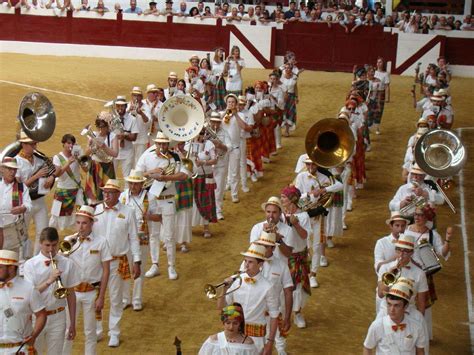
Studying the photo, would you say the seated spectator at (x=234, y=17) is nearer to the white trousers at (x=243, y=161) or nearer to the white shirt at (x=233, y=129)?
the white trousers at (x=243, y=161)

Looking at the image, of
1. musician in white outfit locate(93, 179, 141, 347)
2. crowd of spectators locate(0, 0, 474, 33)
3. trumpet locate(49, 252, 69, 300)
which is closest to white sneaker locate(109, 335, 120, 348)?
musician in white outfit locate(93, 179, 141, 347)

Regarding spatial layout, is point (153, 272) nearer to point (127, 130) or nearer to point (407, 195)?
point (127, 130)

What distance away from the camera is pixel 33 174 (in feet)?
46.1

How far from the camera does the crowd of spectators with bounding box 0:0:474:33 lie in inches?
1339

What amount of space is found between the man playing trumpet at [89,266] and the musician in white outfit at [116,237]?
73 cm

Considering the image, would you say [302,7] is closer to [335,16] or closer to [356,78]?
[335,16]

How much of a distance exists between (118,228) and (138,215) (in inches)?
49.4

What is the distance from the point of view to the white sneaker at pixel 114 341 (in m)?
12.4

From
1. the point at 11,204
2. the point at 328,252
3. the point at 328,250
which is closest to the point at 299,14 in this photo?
the point at 328,250

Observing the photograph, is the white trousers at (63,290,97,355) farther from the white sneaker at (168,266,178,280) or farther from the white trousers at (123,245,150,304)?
the white sneaker at (168,266,178,280)

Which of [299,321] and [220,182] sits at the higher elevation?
[220,182]

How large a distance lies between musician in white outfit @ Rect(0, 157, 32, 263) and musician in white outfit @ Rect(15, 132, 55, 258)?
54cm

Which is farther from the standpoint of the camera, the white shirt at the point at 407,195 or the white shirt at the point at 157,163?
the white shirt at the point at 157,163

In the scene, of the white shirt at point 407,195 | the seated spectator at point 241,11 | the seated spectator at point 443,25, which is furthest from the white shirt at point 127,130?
the seated spectator at point 443,25
